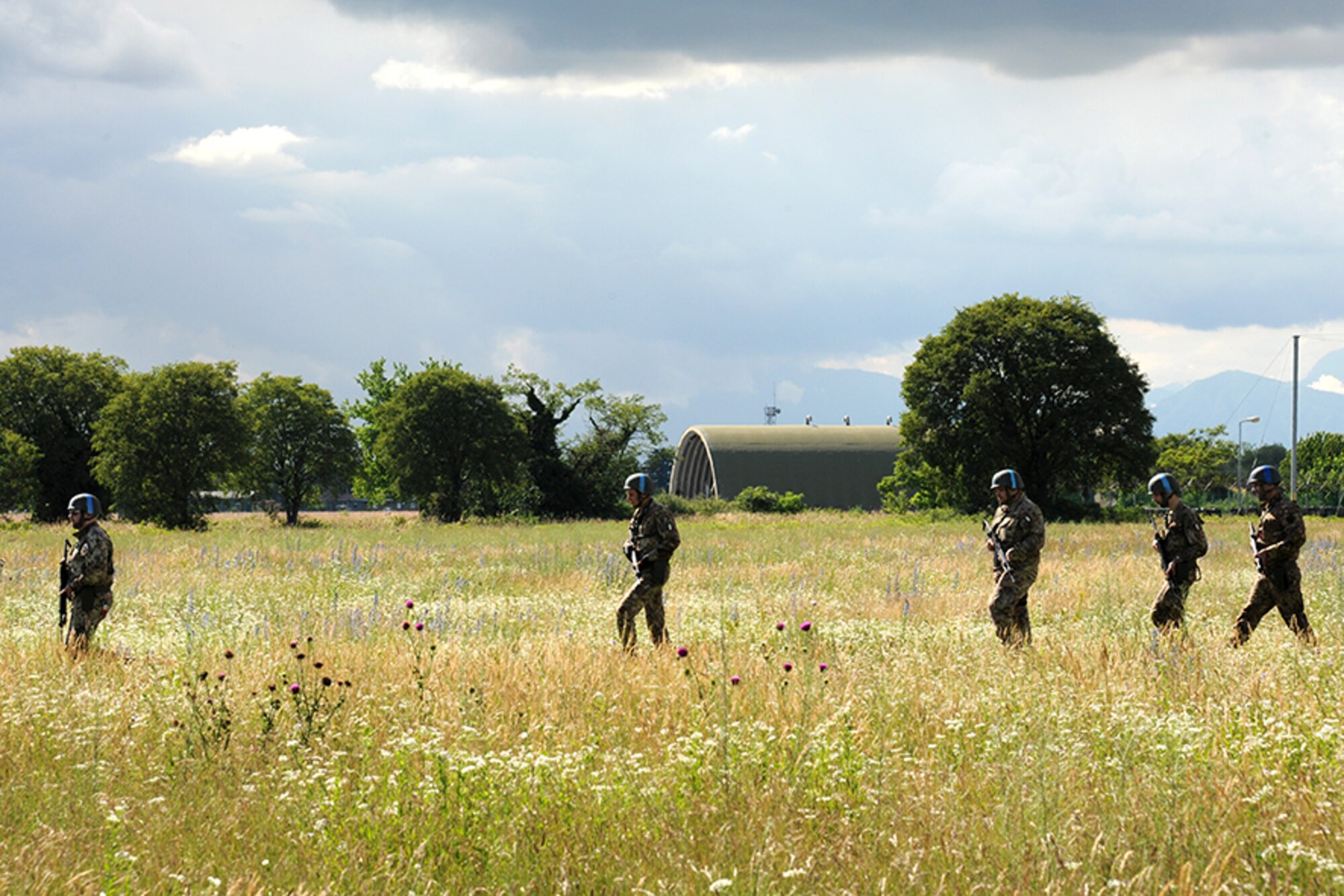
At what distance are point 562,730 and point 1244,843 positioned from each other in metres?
3.68

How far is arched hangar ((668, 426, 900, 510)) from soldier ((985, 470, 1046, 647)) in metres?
77.2

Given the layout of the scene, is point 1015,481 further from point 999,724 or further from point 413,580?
point 413,580

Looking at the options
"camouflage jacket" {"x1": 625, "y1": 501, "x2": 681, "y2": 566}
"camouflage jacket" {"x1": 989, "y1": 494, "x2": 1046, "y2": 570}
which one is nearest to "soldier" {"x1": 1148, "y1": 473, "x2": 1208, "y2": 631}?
"camouflage jacket" {"x1": 989, "y1": 494, "x2": 1046, "y2": 570}

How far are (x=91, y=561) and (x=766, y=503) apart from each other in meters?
→ 66.4

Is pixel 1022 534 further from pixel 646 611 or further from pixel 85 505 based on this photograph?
pixel 85 505

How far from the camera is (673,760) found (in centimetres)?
604

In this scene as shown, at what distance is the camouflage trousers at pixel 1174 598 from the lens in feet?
35.2

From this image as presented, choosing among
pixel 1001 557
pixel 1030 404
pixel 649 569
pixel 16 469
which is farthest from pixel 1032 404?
pixel 16 469

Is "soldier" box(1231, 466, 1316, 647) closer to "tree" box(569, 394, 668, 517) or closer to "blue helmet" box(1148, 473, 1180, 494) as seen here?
"blue helmet" box(1148, 473, 1180, 494)

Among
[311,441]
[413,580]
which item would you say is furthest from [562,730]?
[311,441]

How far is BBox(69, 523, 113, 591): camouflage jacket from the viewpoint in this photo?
9.81 meters

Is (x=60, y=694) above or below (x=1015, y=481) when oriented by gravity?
below

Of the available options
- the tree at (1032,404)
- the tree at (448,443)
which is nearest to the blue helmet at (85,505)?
the tree at (1032,404)

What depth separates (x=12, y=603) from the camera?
14.5 metres
